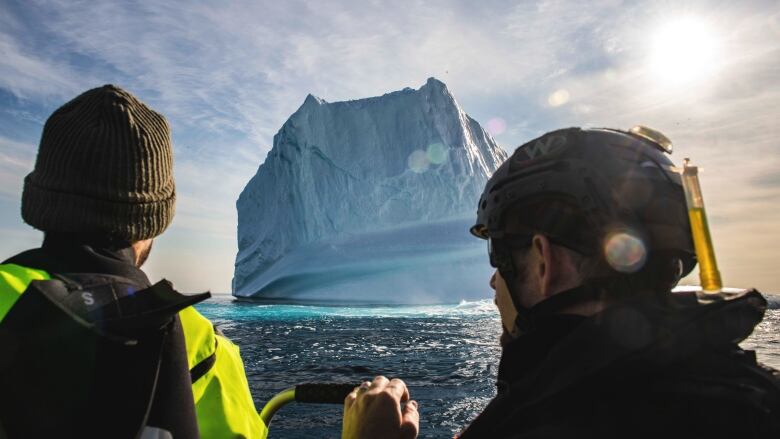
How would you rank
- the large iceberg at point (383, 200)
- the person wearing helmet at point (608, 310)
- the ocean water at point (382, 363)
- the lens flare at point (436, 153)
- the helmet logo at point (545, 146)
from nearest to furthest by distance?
the person wearing helmet at point (608, 310), the helmet logo at point (545, 146), the ocean water at point (382, 363), the lens flare at point (436, 153), the large iceberg at point (383, 200)

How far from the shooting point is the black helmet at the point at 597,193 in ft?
4.51

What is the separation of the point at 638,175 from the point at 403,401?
898 millimetres

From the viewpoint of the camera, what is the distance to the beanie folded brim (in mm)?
1347

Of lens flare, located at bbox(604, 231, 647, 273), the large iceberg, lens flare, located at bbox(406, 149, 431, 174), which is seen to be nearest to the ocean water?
lens flare, located at bbox(604, 231, 647, 273)

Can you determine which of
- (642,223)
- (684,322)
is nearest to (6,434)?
(684,322)

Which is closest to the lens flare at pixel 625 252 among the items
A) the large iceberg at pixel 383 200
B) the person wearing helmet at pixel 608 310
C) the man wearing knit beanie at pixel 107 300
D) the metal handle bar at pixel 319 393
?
the person wearing helmet at pixel 608 310

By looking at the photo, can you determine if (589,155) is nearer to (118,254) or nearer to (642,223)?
(642,223)

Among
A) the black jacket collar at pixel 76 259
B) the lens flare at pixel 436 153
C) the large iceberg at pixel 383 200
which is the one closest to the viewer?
the black jacket collar at pixel 76 259

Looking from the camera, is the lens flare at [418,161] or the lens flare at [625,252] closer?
the lens flare at [625,252]

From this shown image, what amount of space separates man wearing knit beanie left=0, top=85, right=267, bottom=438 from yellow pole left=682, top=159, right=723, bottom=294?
105 cm

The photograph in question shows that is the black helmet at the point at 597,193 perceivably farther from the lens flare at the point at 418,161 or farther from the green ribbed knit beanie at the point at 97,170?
the lens flare at the point at 418,161

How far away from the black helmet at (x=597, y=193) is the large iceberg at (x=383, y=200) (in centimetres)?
3685

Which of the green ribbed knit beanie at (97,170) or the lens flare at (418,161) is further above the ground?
the lens flare at (418,161)

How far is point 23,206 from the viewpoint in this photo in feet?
4.64
